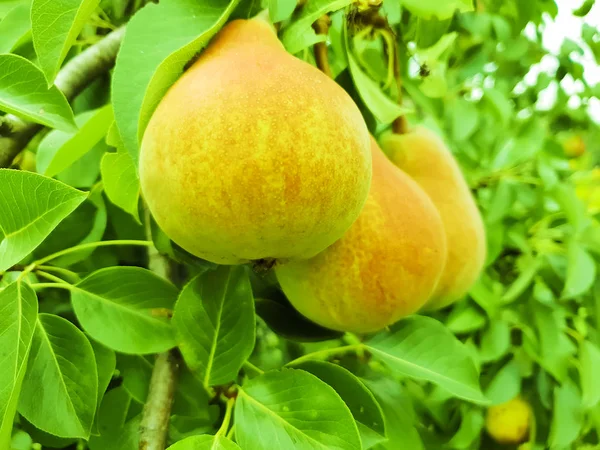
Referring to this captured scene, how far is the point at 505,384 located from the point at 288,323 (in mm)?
423

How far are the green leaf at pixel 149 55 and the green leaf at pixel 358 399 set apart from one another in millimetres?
277

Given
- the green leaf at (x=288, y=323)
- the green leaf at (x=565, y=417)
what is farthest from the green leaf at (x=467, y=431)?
the green leaf at (x=288, y=323)

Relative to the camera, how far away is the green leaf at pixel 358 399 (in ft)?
1.87

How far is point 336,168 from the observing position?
1.41 feet

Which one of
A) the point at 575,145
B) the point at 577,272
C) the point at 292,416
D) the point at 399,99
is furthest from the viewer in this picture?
the point at 575,145

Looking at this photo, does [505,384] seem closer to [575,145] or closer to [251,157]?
[251,157]

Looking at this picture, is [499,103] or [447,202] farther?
[499,103]

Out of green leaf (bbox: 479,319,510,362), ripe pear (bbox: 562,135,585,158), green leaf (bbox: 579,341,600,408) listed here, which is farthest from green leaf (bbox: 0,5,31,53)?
ripe pear (bbox: 562,135,585,158)

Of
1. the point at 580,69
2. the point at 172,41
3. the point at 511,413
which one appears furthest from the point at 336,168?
the point at 580,69

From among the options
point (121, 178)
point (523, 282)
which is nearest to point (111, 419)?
point (121, 178)

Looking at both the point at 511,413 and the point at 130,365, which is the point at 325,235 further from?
the point at 511,413

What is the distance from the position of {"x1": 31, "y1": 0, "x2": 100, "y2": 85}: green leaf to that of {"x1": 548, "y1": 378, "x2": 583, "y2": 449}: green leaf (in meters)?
0.84

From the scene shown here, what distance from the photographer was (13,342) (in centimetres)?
46

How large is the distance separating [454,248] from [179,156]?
0.35m
